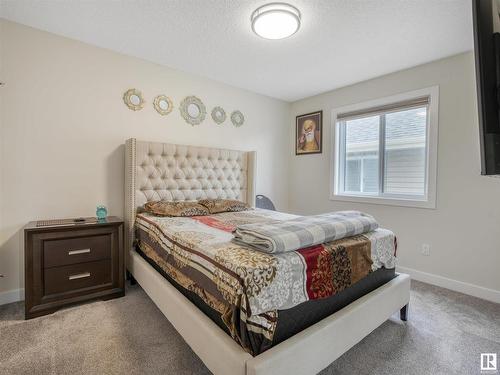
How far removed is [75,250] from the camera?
2.11 meters

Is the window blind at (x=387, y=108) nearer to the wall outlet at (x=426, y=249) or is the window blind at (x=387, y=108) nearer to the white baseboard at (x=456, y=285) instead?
the wall outlet at (x=426, y=249)

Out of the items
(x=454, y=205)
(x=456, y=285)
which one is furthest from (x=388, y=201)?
(x=456, y=285)

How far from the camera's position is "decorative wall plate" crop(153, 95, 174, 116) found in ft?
9.67

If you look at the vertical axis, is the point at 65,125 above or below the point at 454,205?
above

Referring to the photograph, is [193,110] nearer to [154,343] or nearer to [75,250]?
[75,250]

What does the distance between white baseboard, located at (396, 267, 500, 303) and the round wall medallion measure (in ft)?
9.25

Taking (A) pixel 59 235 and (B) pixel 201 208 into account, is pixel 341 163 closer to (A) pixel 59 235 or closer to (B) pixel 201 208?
(B) pixel 201 208

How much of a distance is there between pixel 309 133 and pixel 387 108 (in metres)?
1.18

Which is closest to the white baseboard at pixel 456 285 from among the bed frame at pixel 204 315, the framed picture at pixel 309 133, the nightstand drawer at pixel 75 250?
the bed frame at pixel 204 315

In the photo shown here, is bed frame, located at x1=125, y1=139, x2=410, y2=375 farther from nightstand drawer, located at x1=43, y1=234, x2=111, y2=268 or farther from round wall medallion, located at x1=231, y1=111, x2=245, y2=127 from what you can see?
round wall medallion, located at x1=231, y1=111, x2=245, y2=127

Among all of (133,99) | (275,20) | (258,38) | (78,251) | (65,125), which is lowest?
(78,251)

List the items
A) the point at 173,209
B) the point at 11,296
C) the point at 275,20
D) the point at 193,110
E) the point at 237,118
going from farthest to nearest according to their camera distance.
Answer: the point at 237,118 < the point at 193,110 < the point at 173,209 < the point at 11,296 < the point at 275,20

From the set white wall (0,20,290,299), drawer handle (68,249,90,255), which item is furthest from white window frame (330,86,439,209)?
drawer handle (68,249,90,255)

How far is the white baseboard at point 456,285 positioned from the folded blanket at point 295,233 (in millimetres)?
1664
